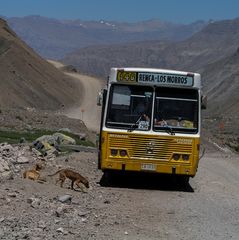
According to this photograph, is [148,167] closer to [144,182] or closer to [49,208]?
[144,182]

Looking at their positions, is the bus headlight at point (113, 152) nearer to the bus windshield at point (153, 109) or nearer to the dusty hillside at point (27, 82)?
Result: the bus windshield at point (153, 109)

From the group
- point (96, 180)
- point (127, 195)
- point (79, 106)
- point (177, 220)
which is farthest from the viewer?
point (79, 106)

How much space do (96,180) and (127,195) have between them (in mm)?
2360

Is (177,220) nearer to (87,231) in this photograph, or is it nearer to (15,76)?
(87,231)

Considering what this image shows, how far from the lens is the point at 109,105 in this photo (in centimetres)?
1753

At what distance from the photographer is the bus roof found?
1758 centimetres

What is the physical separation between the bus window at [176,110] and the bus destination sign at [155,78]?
0.59 feet

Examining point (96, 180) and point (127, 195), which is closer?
point (127, 195)

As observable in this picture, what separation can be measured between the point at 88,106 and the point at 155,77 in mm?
50335

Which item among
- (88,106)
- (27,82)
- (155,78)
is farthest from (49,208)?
(27,82)

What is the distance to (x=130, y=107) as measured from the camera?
57.6 feet

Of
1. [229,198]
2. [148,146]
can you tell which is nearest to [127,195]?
[148,146]

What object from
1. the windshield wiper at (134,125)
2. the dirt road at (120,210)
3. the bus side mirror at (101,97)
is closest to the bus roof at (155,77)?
the bus side mirror at (101,97)

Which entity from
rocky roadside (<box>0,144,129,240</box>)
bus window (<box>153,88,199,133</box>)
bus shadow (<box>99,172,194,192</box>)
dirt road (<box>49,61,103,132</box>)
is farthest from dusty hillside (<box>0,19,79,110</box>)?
rocky roadside (<box>0,144,129,240</box>)
